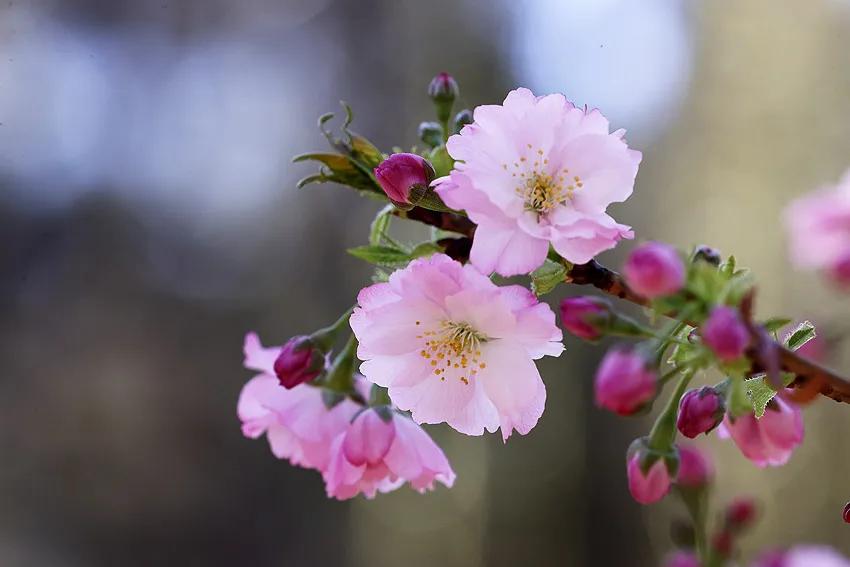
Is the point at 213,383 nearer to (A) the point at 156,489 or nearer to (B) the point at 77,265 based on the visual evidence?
(A) the point at 156,489

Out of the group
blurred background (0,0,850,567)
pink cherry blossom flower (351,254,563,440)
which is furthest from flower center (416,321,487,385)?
blurred background (0,0,850,567)

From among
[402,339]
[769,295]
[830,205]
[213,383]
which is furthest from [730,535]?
[213,383]

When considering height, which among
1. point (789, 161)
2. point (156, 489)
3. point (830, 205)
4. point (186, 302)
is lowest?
point (156, 489)

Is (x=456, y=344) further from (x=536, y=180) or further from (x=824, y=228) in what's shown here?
(x=824, y=228)

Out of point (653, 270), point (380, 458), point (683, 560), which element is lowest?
point (683, 560)

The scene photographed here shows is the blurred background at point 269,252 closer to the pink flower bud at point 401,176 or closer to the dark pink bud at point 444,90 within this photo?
the dark pink bud at point 444,90

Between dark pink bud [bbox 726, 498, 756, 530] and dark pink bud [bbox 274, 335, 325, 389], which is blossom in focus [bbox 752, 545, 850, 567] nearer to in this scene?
dark pink bud [bbox 726, 498, 756, 530]

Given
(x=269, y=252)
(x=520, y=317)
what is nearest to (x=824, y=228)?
(x=520, y=317)
